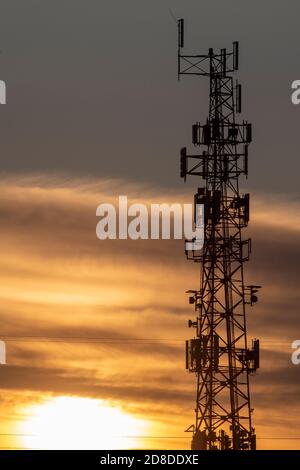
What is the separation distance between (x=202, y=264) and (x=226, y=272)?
1.37 m

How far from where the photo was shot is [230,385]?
125375 mm

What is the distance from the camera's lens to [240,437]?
125 meters
